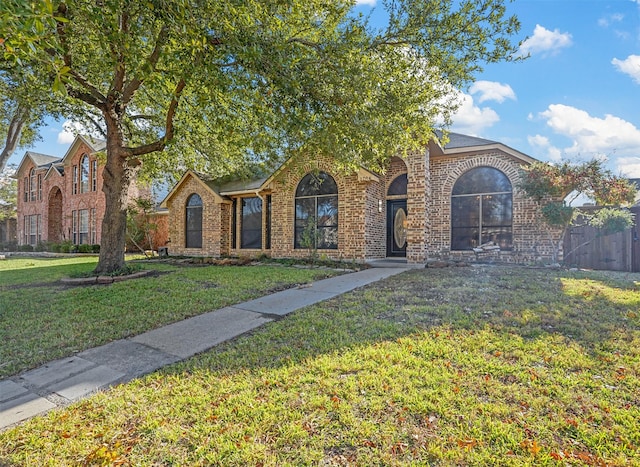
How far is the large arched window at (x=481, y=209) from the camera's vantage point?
10977mm

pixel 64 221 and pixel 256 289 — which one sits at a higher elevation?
pixel 64 221

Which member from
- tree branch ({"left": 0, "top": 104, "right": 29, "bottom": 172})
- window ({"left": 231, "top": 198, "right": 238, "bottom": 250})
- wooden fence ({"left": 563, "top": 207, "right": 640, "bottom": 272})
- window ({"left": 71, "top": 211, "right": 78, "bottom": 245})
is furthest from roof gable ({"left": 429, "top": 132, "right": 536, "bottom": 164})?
window ({"left": 71, "top": 211, "right": 78, "bottom": 245})

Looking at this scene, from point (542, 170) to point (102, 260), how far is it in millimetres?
12236

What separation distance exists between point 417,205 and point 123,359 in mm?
8967

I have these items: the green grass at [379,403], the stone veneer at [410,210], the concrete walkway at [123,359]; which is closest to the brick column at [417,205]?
the stone veneer at [410,210]

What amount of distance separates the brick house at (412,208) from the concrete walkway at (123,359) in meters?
5.41

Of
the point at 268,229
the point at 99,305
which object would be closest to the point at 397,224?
the point at 268,229

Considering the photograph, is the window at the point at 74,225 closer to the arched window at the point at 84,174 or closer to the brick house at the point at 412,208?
the arched window at the point at 84,174

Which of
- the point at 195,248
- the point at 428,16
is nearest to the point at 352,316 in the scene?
the point at 428,16

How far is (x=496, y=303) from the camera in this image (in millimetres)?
5586

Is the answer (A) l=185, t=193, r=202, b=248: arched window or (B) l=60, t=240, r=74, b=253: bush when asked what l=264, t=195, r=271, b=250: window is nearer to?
(A) l=185, t=193, r=202, b=248: arched window

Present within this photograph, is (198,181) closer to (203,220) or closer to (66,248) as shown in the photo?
(203,220)

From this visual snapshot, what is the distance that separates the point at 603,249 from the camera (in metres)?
10.1

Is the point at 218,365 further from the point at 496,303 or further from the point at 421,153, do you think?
the point at 421,153
